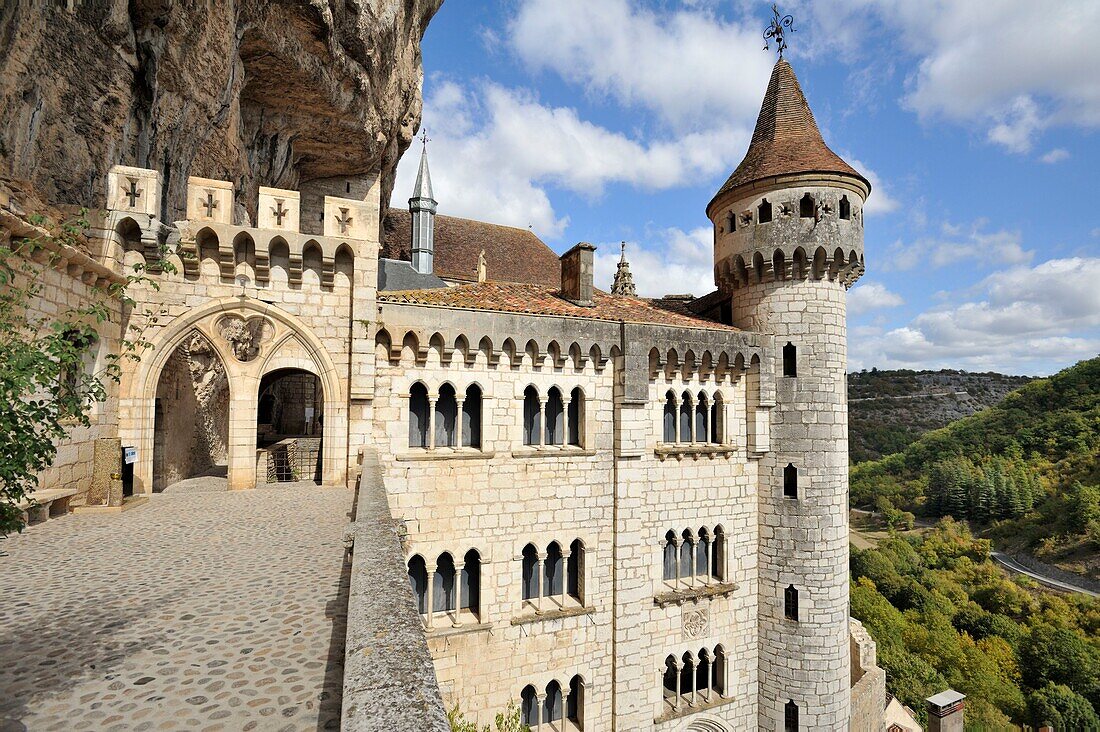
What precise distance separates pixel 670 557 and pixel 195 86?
55.4ft

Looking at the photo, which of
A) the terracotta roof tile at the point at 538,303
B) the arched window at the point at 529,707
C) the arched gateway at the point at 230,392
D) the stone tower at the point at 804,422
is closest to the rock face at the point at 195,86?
the arched gateway at the point at 230,392

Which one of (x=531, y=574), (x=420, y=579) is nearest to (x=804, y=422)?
(x=531, y=574)

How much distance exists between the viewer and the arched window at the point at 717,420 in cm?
1519

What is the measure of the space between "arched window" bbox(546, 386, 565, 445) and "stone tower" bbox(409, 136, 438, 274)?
18.0 m

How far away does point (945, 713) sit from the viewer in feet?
60.3

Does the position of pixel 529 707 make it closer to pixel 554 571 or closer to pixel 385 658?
pixel 554 571

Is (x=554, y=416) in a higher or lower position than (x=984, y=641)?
higher

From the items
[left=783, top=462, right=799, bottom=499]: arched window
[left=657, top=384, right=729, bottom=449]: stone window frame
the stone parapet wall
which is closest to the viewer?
the stone parapet wall

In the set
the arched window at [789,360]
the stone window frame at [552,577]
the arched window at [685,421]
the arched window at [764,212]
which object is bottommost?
the stone window frame at [552,577]

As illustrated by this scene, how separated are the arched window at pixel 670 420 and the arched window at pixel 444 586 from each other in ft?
21.8

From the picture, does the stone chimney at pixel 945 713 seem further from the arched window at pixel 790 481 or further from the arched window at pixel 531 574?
the arched window at pixel 531 574

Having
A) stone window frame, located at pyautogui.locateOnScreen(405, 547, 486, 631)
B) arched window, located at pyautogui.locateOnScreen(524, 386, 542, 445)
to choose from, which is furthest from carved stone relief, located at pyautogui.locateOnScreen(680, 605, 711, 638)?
arched window, located at pyautogui.locateOnScreen(524, 386, 542, 445)

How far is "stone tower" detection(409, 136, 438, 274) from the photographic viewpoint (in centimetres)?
2930

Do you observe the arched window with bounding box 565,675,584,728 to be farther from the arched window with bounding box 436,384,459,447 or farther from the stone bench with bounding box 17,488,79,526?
the stone bench with bounding box 17,488,79,526
